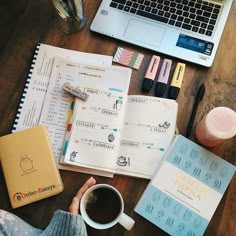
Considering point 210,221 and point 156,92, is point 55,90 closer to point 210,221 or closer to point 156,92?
point 156,92

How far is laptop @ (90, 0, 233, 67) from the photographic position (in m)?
0.83

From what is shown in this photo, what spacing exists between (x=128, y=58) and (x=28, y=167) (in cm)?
34

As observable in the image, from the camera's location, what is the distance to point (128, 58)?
0.83 metres

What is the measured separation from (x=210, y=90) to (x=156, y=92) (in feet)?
0.41

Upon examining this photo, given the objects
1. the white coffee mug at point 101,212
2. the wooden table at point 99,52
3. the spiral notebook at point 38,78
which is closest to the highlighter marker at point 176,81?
the wooden table at point 99,52

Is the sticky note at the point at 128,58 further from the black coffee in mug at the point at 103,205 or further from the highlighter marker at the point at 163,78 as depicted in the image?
the black coffee in mug at the point at 103,205

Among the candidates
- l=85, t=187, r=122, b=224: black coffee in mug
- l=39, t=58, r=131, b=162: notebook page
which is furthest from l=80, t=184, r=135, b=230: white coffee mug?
l=39, t=58, r=131, b=162: notebook page

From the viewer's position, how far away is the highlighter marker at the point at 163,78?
0.79m

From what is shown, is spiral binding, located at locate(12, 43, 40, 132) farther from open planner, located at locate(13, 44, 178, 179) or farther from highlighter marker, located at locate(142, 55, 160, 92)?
highlighter marker, located at locate(142, 55, 160, 92)

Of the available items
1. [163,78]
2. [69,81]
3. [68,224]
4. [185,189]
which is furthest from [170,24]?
[68,224]

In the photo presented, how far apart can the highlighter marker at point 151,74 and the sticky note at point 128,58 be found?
0.03 m

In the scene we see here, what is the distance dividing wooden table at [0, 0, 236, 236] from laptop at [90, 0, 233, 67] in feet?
0.07

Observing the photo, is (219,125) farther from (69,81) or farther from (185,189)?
(69,81)

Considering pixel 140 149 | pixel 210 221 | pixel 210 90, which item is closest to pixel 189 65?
pixel 210 90
